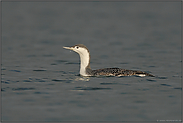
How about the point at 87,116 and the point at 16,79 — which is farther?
the point at 16,79

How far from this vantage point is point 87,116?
10297 millimetres

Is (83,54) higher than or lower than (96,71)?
higher

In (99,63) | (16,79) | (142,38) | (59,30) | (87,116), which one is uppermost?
(59,30)

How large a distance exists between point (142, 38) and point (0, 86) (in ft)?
55.4

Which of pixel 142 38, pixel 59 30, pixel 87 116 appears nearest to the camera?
pixel 87 116

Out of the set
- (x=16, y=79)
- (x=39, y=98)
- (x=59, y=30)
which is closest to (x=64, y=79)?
(x=16, y=79)

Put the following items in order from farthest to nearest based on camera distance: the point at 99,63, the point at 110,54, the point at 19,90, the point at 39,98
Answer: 1. the point at 110,54
2. the point at 99,63
3. the point at 19,90
4. the point at 39,98

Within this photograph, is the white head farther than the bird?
Yes

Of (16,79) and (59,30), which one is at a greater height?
(59,30)

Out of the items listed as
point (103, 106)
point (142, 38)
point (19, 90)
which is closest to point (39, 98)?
point (19, 90)

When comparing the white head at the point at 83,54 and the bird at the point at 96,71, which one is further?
the white head at the point at 83,54

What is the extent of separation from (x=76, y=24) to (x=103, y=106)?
26.6 m

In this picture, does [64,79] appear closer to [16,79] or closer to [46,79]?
[46,79]

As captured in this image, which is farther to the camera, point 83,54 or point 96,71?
point 83,54
